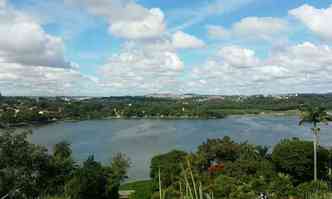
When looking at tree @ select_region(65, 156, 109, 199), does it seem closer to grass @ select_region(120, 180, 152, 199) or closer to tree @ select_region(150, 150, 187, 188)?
grass @ select_region(120, 180, 152, 199)

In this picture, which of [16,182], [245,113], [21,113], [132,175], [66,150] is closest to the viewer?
[16,182]

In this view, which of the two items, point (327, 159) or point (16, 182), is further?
point (327, 159)

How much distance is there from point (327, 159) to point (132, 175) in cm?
1636

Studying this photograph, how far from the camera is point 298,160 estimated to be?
2666 centimetres

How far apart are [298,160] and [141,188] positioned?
11.5 meters

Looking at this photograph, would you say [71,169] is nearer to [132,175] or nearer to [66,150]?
[66,150]

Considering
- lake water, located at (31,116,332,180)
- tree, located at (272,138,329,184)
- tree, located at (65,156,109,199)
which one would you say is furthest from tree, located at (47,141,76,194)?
tree, located at (272,138,329,184)

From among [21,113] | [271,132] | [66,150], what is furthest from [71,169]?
[21,113]

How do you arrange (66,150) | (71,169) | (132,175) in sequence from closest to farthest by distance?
(71,169)
(66,150)
(132,175)

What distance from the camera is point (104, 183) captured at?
74.6 feet

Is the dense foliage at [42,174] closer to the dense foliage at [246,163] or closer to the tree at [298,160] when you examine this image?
the dense foliage at [246,163]

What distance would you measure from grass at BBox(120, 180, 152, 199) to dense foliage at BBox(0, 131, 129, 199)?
1.69 meters

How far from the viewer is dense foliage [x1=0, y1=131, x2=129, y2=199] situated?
12.9 m

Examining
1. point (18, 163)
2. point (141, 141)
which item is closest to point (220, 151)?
point (18, 163)
